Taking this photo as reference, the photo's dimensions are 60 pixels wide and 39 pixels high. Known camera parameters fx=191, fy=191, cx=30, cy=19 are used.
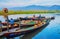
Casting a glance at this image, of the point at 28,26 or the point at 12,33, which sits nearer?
the point at 12,33

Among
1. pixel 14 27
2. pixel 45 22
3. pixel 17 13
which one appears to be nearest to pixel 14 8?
pixel 17 13

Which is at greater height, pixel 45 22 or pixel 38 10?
pixel 38 10

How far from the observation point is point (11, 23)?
3.38 m

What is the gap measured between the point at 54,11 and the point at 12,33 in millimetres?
903

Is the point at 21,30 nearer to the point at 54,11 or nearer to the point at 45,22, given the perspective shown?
the point at 45,22

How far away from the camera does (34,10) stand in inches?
138

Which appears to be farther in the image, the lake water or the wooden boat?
the lake water

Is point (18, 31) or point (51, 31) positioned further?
point (51, 31)

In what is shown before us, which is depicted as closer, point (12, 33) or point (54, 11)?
point (12, 33)

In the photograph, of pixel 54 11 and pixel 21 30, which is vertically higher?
pixel 54 11

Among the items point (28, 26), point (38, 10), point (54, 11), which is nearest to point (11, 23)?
point (28, 26)

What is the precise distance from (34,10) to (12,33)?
62cm

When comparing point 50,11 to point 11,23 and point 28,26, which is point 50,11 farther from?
point 11,23

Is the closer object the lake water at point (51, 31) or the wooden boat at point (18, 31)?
the wooden boat at point (18, 31)
